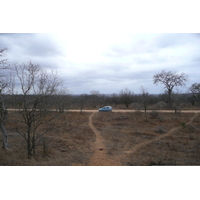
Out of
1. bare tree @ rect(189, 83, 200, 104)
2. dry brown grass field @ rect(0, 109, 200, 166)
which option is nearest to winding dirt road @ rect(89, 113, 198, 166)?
dry brown grass field @ rect(0, 109, 200, 166)

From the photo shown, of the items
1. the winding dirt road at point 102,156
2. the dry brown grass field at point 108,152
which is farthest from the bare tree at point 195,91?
the winding dirt road at point 102,156

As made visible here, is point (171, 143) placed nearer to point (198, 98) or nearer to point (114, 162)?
point (114, 162)

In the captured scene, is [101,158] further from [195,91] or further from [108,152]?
[195,91]

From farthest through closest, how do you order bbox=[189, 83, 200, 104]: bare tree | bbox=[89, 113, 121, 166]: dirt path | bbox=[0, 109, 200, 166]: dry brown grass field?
1. bbox=[189, 83, 200, 104]: bare tree
2. bbox=[89, 113, 121, 166]: dirt path
3. bbox=[0, 109, 200, 166]: dry brown grass field

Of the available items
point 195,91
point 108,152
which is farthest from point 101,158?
point 195,91

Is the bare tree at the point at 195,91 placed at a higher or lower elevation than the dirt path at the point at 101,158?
higher

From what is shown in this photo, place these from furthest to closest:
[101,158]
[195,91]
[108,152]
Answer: [195,91] → [108,152] → [101,158]

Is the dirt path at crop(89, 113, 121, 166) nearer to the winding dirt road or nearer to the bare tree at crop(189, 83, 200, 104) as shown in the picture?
the winding dirt road

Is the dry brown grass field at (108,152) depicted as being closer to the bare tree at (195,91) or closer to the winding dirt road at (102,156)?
the winding dirt road at (102,156)

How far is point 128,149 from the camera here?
8547 millimetres

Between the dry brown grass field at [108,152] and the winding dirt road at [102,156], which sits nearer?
the dry brown grass field at [108,152]

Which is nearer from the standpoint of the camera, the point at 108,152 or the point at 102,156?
the point at 102,156

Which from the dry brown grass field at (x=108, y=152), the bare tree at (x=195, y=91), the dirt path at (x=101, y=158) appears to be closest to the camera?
the dry brown grass field at (x=108, y=152)

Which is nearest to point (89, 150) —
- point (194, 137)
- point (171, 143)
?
point (171, 143)
